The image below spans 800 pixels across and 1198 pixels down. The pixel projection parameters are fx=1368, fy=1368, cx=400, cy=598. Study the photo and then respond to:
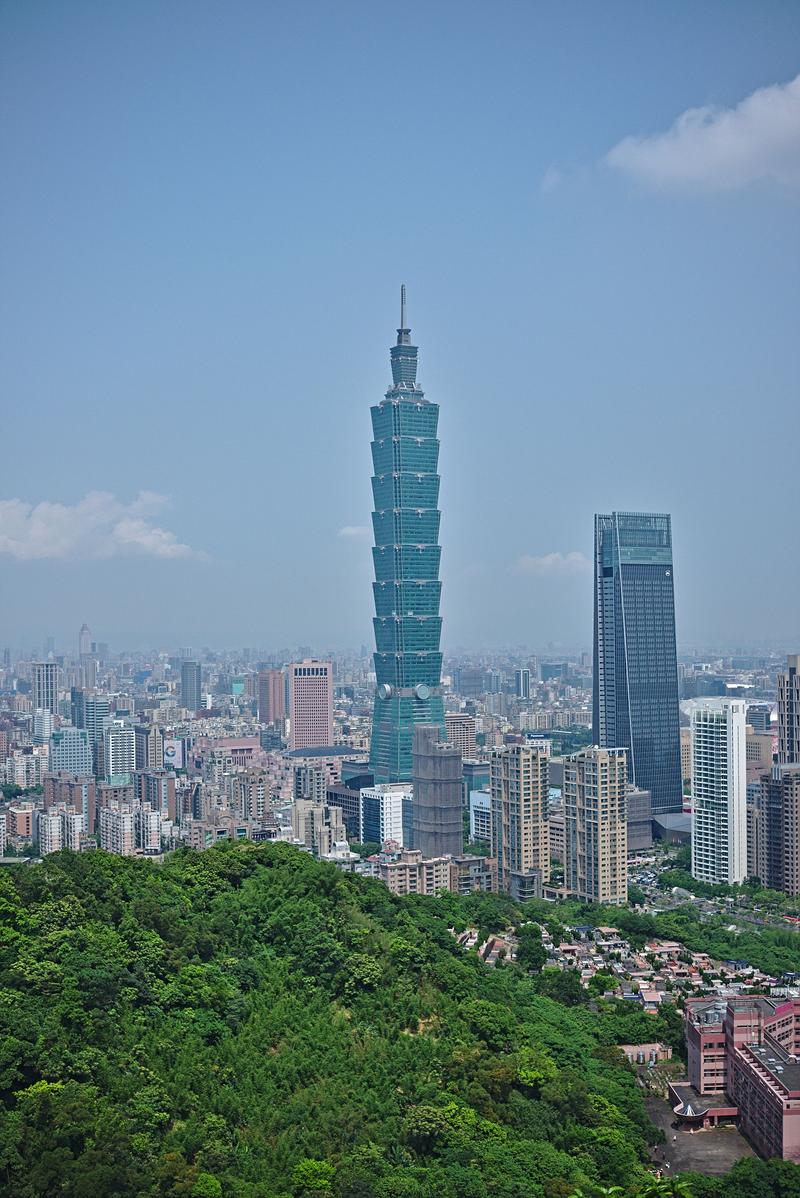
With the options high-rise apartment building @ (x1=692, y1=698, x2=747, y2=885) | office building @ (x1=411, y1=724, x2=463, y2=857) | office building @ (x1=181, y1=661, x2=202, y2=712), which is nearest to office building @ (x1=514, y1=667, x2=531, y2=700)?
office building @ (x1=181, y1=661, x2=202, y2=712)

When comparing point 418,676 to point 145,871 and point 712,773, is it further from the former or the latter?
point 145,871

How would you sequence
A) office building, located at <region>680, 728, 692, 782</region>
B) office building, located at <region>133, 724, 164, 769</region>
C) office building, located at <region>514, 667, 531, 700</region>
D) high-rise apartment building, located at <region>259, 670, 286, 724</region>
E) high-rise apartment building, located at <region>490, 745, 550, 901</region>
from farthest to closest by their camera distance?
office building, located at <region>514, 667, 531, 700</region> → high-rise apartment building, located at <region>259, 670, 286, 724</region> → office building, located at <region>133, 724, 164, 769</region> → office building, located at <region>680, 728, 692, 782</region> → high-rise apartment building, located at <region>490, 745, 550, 901</region>

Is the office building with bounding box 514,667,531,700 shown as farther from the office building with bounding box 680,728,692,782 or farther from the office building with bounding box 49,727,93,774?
the office building with bounding box 49,727,93,774

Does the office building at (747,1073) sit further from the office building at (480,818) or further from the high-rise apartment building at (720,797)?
the office building at (480,818)

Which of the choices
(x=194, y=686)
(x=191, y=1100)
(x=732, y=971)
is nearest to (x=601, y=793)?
(x=732, y=971)

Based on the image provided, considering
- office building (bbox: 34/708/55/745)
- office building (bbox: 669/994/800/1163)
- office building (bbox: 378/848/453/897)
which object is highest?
office building (bbox: 34/708/55/745)

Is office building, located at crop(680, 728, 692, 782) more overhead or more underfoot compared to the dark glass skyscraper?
more underfoot

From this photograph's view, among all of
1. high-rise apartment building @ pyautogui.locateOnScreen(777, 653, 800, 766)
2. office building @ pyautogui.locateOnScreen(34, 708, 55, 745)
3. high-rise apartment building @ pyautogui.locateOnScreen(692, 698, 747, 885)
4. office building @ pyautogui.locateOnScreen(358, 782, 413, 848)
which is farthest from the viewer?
office building @ pyautogui.locateOnScreen(34, 708, 55, 745)

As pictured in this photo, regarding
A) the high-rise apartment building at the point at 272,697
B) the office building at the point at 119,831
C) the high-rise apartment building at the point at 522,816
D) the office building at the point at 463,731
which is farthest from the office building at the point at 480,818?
the high-rise apartment building at the point at 272,697
